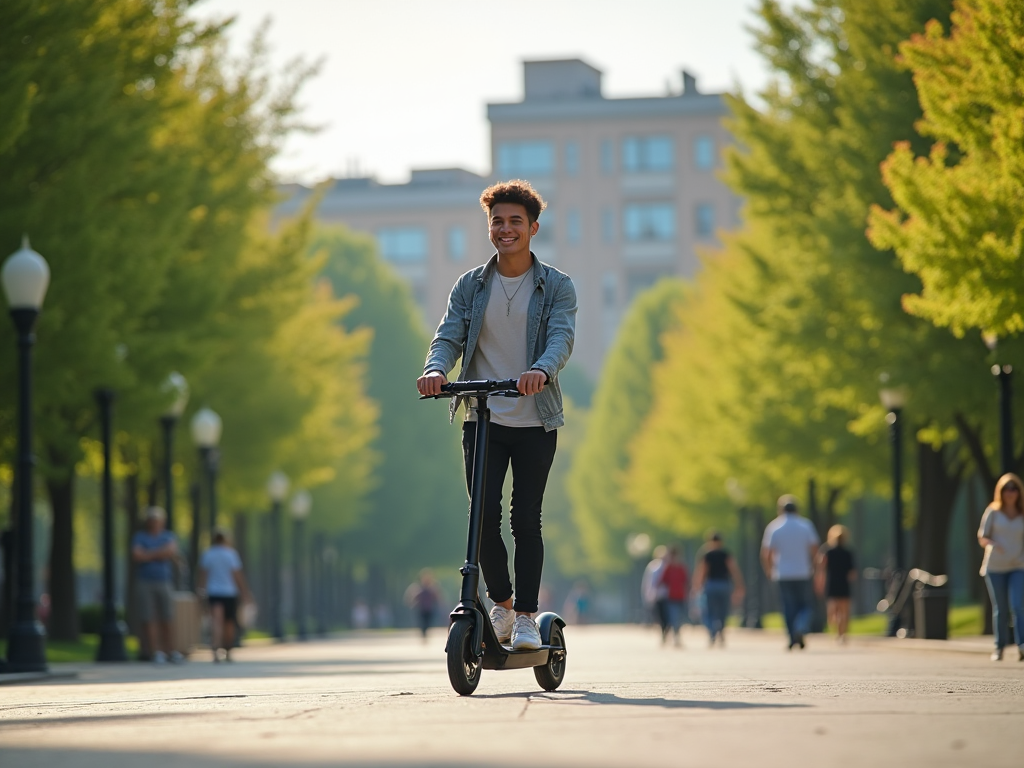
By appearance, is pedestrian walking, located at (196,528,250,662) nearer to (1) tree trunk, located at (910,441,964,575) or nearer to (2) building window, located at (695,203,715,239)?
(1) tree trunk, located at (910,441,964,575)

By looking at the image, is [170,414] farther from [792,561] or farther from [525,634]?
[525,634]

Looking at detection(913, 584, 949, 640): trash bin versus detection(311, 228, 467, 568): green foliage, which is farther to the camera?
detection(311, 228, 467, 568): green foliage

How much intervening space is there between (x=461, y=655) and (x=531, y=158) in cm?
10806

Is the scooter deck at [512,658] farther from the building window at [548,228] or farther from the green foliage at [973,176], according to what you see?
the building window at [548,228]

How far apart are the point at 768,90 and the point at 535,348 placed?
21.6 metres

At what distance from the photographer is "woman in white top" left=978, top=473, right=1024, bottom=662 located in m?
15.8

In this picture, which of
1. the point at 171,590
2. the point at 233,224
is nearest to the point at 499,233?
the point at 171,590

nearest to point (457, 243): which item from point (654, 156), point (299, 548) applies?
point (654, 156)

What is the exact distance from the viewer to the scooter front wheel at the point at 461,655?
7949mm

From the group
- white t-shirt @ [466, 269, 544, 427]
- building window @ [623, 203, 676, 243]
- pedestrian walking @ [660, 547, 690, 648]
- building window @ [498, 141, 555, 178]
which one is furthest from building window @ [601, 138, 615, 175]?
white t-shirt @ [466, 269, 544, 427]

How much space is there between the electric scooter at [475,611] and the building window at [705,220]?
10747cm

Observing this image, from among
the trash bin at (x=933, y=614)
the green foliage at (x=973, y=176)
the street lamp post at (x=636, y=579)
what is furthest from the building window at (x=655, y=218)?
the green foliage at (x=973, y=176)

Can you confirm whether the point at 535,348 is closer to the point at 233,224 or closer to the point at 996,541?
the point at 996,541

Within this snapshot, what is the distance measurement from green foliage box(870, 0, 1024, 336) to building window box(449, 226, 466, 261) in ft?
331
